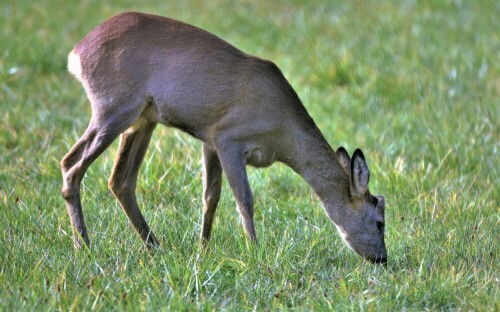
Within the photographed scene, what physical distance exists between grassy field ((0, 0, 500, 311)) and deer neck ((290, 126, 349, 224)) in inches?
8.1

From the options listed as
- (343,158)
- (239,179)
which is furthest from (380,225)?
(239,179)

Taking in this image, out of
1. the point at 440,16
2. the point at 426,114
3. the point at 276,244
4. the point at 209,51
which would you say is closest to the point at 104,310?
the point at 276,244

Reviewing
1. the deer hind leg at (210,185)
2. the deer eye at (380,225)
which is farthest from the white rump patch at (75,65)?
the deer eye at (380,225)

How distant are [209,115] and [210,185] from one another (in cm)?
65

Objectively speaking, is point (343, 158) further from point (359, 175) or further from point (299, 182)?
point (299, 182)

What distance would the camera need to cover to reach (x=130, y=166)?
673cm

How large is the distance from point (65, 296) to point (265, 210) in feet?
7.50

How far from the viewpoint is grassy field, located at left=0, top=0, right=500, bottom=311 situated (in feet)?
17.3

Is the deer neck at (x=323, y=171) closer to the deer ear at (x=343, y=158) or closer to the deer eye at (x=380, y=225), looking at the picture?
the deer ear at (x=343, y=158)

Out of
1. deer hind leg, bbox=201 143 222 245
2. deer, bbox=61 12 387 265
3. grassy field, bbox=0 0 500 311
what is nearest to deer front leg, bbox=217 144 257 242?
deer, bbox=61 12 387 265

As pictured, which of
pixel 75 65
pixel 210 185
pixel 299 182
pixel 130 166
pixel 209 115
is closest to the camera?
pixel 209 115

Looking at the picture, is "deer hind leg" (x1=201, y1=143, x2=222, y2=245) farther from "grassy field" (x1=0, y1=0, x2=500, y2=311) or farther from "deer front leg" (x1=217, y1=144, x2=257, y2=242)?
"deer front leg" (x1=217, y1=144, x2=257, y2=242)

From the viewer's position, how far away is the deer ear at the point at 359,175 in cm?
630

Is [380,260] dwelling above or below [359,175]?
below
